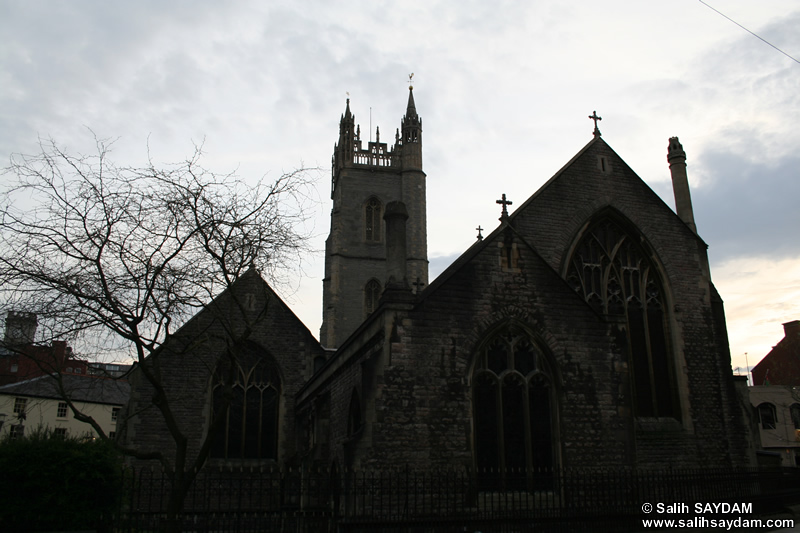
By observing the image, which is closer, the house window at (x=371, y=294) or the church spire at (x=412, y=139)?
the house window at (x=371, y=294)

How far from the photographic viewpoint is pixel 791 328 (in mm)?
52031

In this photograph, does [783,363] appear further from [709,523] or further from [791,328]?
[709,523]

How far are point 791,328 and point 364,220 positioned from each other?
3509cm

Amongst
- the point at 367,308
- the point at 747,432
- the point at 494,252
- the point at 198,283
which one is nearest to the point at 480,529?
the point at 494,252

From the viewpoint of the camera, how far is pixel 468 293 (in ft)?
45.2

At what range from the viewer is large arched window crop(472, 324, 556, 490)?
13.1 m

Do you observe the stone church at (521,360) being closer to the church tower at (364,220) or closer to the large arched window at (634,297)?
the large arched window at (634,297)

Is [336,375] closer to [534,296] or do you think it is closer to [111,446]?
[534,296]

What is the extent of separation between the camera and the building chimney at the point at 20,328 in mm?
11797

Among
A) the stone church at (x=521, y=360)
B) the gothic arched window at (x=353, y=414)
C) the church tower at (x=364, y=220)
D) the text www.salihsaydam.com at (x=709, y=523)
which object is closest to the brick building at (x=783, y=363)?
the church tower at (x=364, y=220)

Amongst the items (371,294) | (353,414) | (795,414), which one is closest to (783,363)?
(795,414)

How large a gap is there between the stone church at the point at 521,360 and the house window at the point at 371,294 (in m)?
23.0

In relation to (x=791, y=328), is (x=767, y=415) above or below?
below

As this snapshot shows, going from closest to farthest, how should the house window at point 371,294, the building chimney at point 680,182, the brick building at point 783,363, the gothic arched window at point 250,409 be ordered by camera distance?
the building chimney at point 680,182
the gothic arched window at point 250,409
the house window at point 371,294
the brick building at point 783,363
